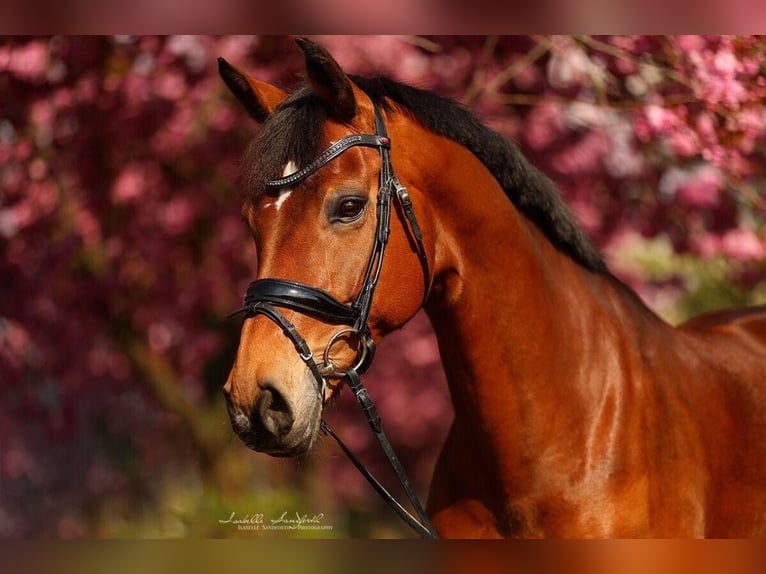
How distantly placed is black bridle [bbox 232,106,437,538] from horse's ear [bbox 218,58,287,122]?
0.34 metres

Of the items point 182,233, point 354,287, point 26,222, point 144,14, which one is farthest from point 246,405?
point 26,222

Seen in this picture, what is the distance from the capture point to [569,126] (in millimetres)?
4191

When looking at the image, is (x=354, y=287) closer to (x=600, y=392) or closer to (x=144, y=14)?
(x=600, y=392)

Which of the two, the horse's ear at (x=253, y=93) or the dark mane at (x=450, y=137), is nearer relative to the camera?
the dark mane at (x=450, y=137)

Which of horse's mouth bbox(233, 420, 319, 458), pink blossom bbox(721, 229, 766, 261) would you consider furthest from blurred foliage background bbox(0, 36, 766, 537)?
horse's mouth bbox(233, 420, 319, 458)

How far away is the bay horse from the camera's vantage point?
206cm

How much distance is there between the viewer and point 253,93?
238 cm

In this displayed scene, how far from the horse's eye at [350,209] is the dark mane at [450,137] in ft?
0.47

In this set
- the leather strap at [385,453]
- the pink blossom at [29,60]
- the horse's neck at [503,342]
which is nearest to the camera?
the leather strap at [385,453]

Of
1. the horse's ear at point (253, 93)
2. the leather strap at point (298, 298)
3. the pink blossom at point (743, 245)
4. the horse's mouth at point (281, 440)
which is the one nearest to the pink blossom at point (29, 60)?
the horse's ear at point (253, 93)

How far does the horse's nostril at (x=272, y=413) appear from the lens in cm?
192

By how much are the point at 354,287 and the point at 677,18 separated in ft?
6.59

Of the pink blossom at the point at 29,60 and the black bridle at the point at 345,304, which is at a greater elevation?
the pink blossom at the point at 29,60

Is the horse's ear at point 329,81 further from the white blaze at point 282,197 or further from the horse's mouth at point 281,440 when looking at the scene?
the horse's mouth at point 281,440
